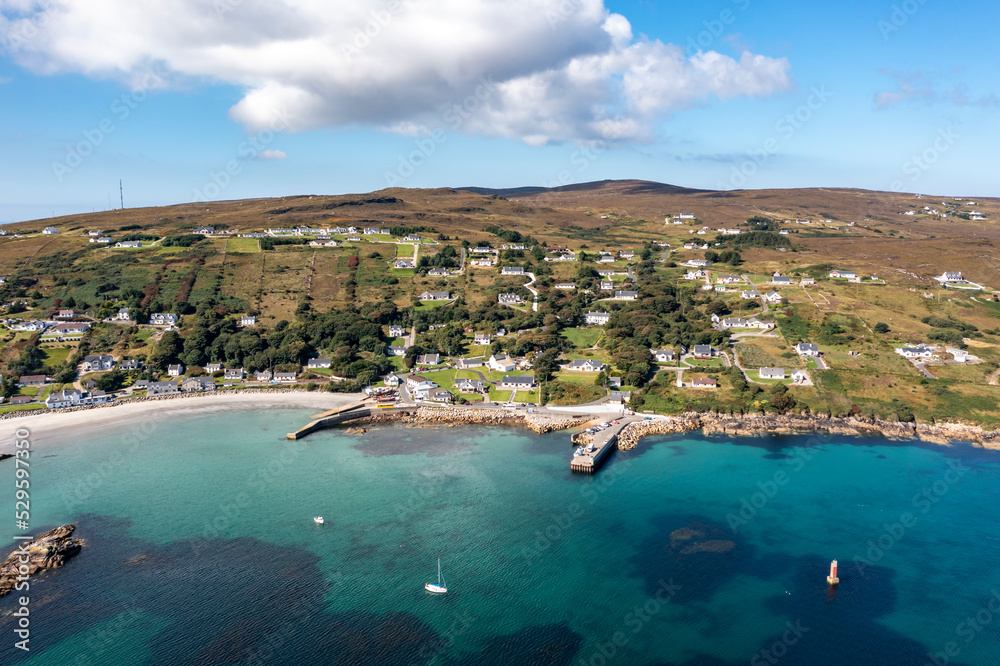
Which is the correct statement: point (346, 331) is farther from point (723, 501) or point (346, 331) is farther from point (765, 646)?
point (765, 646)

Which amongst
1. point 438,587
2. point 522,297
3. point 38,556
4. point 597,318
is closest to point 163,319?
point 522,297

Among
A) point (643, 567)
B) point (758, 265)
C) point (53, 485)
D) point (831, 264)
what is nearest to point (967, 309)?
point (831, 264)

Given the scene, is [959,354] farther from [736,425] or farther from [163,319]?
[163,319]

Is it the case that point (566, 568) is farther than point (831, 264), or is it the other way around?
point (831, 264)

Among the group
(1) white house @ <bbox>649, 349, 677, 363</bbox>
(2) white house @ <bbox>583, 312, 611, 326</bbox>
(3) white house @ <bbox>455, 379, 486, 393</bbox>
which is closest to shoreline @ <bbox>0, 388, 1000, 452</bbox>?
(3) white house @ <bbox>455, 379, 486, 393</bbox>

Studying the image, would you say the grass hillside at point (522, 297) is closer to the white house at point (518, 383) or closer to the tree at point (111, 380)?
the white house at point (518, 383)
